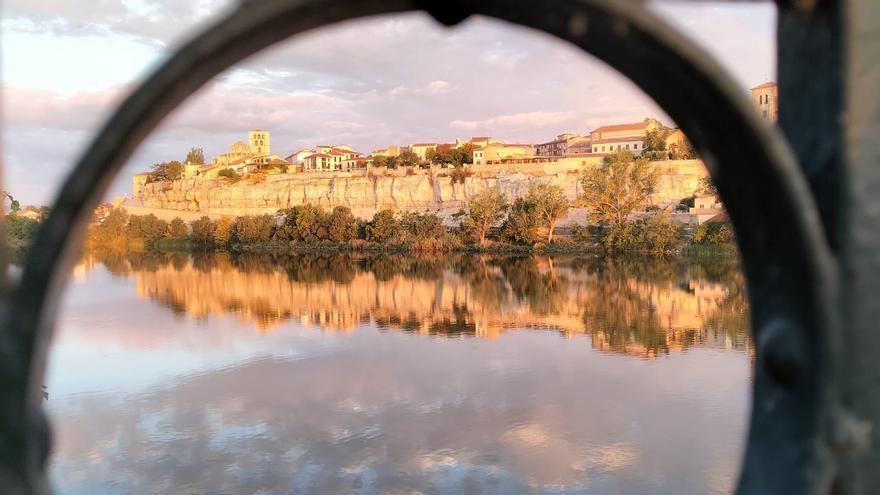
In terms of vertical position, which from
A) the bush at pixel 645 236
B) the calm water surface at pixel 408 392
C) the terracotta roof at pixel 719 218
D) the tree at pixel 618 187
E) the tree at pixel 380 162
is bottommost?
the calm water surface at pixel 408 392

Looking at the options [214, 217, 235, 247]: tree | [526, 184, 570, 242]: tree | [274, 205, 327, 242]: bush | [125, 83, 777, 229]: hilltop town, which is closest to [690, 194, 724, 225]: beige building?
[125, 83, 777, 229]: hilltop town

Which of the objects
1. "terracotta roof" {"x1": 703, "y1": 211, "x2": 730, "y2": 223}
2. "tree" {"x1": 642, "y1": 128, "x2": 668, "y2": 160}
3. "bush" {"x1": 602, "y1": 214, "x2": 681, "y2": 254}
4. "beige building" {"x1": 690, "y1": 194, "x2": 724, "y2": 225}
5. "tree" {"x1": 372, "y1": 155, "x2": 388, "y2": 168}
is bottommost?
"bush" {"x1": 602, "y1": 214, "x2": 681, "y2": 254}

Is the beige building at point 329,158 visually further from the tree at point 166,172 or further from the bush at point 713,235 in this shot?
the bush at point 713,235

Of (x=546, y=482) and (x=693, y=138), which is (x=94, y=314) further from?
(x=693, y=138)

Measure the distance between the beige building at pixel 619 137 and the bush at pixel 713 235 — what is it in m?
22.7

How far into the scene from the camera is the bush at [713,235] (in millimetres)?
19328

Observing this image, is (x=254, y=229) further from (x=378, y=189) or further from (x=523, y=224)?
(x=523, y=224)

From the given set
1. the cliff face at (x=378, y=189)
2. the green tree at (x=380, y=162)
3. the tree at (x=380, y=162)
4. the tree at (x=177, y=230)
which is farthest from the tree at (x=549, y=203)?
the tree at (x=177, y=230)

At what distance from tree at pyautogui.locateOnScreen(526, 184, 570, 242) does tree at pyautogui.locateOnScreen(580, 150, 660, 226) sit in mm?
794

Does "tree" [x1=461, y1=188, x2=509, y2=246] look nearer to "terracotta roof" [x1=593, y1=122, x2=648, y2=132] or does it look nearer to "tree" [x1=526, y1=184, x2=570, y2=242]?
"tree" [x1=526, y1=184, x2=570, y2=242]

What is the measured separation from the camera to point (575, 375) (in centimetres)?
748

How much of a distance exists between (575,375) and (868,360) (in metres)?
7.12

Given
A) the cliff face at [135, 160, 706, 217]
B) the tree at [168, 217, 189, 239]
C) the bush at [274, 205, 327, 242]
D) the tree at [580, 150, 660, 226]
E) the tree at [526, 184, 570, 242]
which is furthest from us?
the tree at [168, 217, 189, 239]

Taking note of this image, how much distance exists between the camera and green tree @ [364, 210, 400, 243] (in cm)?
2473
